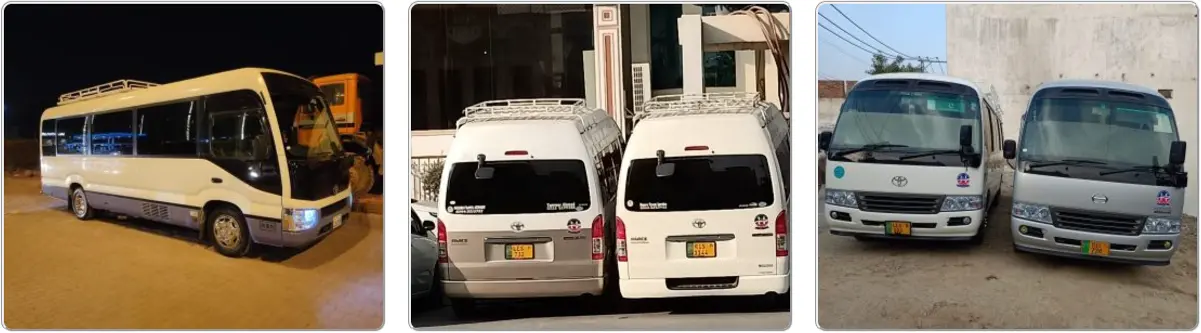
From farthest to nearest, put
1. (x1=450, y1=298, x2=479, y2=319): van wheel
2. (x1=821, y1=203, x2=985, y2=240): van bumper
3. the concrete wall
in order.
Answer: (x1=450, y1=298, x2=479, y2=319): van wheel < (x1=821, y1=203, x2=985, y2=240): van bumper < the concrete wall

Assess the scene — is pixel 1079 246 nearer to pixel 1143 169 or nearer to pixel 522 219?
pixel 1143 169

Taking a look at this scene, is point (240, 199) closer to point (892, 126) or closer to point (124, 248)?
point (124, 248)

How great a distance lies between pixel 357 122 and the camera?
10.5 ft

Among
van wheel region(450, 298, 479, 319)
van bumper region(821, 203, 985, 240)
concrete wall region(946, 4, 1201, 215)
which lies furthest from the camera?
van wheel region(450, 298, 479, 319)

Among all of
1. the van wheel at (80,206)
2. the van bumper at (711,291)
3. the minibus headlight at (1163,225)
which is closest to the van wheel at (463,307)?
the van bumper at (711,291)

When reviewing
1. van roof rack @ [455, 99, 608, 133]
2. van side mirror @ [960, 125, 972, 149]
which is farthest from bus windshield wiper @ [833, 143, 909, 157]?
van roof rack @ [455, 99, 608, 133]

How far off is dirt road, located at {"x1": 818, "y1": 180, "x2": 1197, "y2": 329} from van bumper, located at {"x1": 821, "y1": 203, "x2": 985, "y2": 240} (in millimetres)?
80

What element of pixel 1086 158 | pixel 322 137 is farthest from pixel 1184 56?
pixel 322 137

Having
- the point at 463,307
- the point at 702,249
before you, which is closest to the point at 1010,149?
the point at 702,249

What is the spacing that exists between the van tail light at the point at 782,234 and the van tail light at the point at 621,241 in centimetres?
62

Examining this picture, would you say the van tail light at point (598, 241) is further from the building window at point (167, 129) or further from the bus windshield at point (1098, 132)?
the bus windshield at point (1098, 132)

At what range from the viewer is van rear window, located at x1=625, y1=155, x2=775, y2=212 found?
3.22m

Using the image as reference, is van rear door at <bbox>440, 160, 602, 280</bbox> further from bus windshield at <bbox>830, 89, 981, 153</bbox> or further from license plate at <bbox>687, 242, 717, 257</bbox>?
A: bus windshield at <bbox>830, 89, 981, 153</bbox>

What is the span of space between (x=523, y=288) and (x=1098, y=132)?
248 cm
